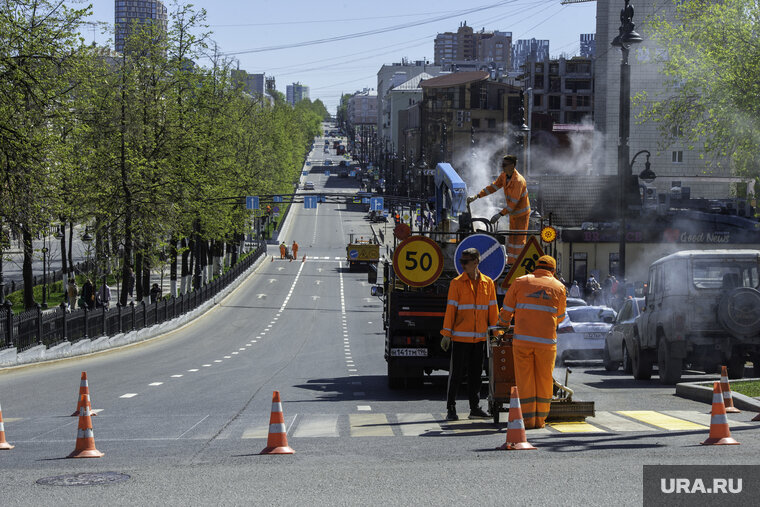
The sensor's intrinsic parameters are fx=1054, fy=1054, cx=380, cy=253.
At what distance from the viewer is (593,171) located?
107688mm

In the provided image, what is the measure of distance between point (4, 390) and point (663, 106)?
21.4 meters

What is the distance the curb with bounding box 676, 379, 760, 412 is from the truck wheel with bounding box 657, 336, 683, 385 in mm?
1879

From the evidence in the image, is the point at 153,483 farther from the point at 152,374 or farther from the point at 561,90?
the point at 561,90

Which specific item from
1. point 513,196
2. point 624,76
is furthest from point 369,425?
point 624,76

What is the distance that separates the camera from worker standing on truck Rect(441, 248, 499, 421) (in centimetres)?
1241

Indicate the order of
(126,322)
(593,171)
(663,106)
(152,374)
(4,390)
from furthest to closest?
(593,171) → (126,322) → (663,106) → (152,374) → (4,390)

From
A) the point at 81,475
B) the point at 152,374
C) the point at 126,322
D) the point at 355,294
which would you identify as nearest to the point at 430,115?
the point at 355,294

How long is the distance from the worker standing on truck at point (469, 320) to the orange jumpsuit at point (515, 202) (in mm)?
2158

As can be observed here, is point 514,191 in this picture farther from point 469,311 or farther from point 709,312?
point 709,312

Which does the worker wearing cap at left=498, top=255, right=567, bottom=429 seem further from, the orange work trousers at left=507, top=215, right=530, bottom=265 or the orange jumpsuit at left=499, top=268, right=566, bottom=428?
the orange work trousers at left=507, top=215, right=530, bottom=265

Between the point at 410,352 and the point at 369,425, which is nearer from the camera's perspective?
the point at 369,425

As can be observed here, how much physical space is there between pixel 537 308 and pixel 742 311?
722cm

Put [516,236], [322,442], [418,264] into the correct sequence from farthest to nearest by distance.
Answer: [516,236], [418,264], [322,442]

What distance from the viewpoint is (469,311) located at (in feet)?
40.8
